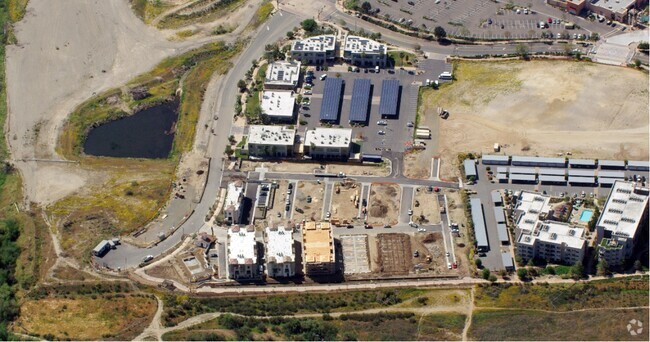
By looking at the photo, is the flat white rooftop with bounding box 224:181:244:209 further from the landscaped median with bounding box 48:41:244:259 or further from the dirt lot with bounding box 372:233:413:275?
the dirt lot with bounding box 372:233:413:275

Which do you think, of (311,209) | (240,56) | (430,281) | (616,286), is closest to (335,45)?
(240,56)

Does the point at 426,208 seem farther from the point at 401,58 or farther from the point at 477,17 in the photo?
the point at 477,17

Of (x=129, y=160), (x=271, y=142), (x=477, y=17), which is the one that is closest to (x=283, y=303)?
(x=271, y=142)

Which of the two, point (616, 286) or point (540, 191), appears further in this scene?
point (540, 191)

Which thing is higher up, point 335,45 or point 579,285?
point 335,45

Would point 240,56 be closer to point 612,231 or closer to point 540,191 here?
point 540,191
